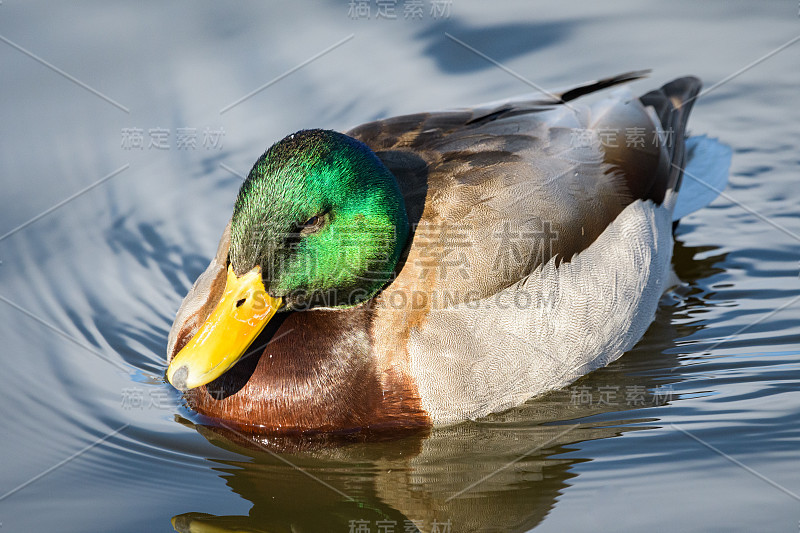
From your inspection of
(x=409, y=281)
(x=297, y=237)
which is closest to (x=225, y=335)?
(x=297, y=237)

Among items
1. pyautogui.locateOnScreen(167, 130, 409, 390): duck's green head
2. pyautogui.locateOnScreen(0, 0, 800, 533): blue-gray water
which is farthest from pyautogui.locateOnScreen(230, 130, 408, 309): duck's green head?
pyautogui.locateOnScreen(0, 0, 800, 533): blue-gray water

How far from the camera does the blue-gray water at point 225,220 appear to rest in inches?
197

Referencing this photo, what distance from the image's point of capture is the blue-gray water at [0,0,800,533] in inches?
197

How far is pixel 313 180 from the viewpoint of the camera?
4867 millimetres

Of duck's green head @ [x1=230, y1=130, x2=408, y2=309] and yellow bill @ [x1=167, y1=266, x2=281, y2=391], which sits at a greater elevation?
duck's green head @ [x1=230, y1=130, x2=408, y2=309]

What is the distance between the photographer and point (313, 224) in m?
4.96

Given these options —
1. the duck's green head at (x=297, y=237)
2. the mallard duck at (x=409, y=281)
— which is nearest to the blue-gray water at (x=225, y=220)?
the mallard duck at (x=409, y=281)

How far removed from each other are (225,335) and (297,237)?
59cm

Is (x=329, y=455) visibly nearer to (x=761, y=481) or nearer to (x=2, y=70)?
(x=761, y=481)

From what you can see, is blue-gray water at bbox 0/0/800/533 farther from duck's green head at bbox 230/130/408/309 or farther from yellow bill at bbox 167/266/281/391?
duck's green head at bbox 230/130/408/309

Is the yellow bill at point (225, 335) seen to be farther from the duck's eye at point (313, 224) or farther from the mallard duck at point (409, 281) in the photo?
the duck's eye at point (313, 224)

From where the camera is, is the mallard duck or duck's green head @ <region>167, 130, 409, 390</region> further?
the mallard duck

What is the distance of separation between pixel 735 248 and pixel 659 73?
6.67ft

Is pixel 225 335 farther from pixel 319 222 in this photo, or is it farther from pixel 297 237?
pixel 319 222
